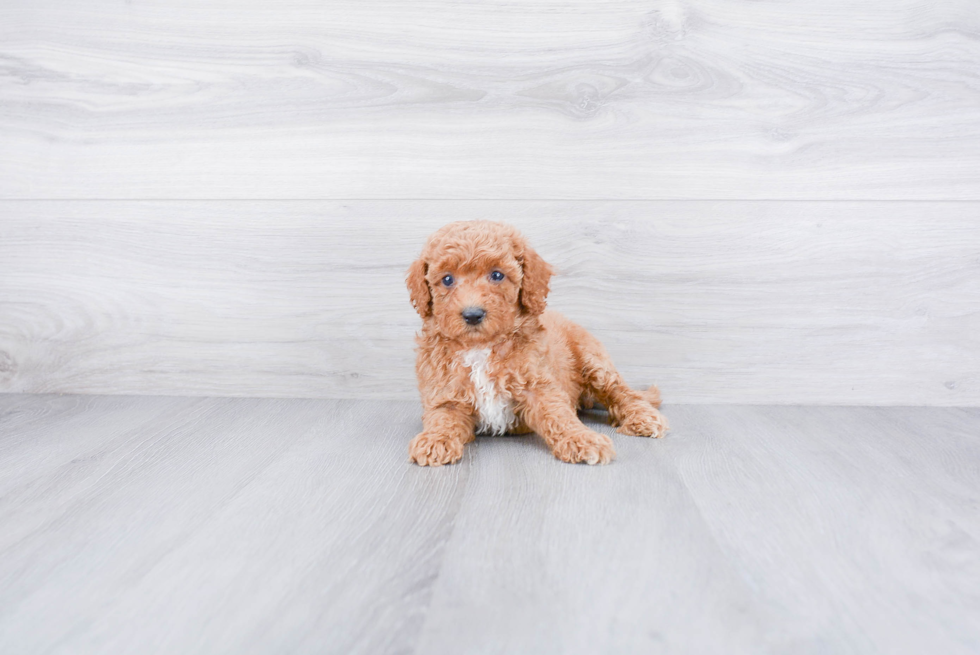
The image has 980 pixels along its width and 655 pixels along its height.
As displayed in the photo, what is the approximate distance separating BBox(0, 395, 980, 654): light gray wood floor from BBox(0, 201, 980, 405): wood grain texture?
1.17 feet

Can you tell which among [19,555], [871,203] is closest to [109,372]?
[19,555]

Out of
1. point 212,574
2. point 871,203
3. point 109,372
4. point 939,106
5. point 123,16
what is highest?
point 123,16

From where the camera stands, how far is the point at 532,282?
1590 mm

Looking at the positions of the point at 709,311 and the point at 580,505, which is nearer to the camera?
the point at 580,505

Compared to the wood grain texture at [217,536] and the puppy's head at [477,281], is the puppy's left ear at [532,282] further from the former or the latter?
the wood grain texture at [217,536]

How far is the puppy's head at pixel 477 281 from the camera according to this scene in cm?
152

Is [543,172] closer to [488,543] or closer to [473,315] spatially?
[473,315]

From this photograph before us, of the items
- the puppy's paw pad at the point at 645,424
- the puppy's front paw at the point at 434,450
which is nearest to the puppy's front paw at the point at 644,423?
the puppy's paw pad at the point at 645,424

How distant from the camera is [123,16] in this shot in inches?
82.7

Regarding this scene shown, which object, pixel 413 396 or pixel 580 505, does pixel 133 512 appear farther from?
pixel 413 396

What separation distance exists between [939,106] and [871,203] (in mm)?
356

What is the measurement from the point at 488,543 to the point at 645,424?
761 mm

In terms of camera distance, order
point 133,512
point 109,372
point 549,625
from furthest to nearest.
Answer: point 109,372
point 133,512
point 549,625

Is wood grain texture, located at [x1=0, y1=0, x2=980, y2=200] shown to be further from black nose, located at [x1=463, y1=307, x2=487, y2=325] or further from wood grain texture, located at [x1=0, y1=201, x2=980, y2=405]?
black nose, located at [x1=463, y1=307, x2=487, y2=325]
